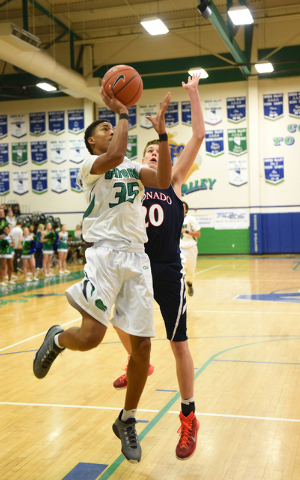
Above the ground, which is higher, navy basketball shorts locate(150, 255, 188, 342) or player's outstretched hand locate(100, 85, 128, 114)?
player's outstretched hand locate(100, 85, 128, 114)

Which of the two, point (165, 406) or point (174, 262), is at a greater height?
point (174, 262)

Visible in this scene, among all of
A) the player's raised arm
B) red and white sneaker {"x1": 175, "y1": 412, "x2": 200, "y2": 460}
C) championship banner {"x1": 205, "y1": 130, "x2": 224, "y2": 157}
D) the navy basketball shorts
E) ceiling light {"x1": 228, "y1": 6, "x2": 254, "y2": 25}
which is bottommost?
red and white sneaker {"x1": 175, "y1": 412, "x2": 200, "y2": 460}

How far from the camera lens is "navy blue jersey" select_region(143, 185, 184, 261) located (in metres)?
3.15

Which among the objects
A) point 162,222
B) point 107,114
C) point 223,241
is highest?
point 107,114

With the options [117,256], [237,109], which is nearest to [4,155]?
[237,109]

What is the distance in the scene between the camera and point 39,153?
69.5 ft

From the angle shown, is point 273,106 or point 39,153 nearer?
point 273,106

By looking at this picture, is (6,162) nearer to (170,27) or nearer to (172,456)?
(170,27)

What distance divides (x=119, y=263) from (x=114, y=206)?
12.5 inches

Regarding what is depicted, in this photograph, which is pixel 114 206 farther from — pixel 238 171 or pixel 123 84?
pixel 238 171

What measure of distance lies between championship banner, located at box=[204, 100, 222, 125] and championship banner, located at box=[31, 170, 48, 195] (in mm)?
7138

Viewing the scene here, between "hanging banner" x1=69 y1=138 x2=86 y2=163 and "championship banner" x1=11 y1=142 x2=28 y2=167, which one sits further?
"championship banner" x1=11 y1=142 x2=28 y2=167

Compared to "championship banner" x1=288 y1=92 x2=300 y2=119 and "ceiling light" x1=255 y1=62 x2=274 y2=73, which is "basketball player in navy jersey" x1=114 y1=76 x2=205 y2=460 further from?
"championship banner" x1=288 y1=92 x2=300 y2=119

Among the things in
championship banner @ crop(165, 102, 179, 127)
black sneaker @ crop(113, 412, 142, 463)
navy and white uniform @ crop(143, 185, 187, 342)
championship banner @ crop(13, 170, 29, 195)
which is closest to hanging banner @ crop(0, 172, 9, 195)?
championship banner @ crop(13, 170, 29, 195)
